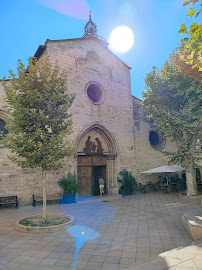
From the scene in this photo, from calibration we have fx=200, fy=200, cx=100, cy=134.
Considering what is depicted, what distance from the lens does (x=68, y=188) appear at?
10.5 m

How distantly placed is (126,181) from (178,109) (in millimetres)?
5503

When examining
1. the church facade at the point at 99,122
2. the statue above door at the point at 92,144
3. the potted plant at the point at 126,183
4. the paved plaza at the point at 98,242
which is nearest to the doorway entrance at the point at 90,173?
the church facade at the point at 99,122

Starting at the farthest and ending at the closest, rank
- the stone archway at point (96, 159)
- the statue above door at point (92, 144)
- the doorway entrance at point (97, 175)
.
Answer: the doorway entrance at point (97, 175) → the statue above door at point (92, 144) → the stone archway at point (96, 159)

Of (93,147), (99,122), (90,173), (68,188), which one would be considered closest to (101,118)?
(99,122)

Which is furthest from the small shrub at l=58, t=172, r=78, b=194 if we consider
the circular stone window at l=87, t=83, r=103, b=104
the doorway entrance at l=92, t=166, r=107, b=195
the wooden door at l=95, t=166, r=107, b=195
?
the circular stone window at l=87, t=83, r=103, b=104

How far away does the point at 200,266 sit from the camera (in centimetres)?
320

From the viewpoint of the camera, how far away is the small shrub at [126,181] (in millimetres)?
12992

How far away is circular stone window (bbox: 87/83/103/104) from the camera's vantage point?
44.2 feet

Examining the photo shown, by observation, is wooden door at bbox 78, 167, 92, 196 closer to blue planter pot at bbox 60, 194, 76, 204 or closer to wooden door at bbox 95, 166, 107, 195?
wooden door at bbox 95, 166, 107, 195

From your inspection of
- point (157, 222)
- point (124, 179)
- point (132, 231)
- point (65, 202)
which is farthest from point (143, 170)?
point (132, 231)

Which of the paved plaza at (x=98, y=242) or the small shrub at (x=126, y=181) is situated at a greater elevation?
the small shrub at (x=126, y=181)

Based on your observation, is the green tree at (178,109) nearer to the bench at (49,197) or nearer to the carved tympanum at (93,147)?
the carved tympanum at (93,147)

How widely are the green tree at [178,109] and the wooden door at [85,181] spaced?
5120mm

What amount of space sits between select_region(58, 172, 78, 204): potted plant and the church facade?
0.37 metres
